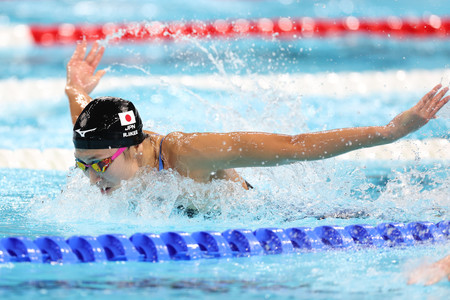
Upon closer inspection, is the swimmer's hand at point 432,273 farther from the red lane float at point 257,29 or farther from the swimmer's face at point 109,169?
the red lane float at point 257,29

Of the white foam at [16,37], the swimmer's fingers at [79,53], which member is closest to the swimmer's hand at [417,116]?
the swimmer's fingers at [79,53]

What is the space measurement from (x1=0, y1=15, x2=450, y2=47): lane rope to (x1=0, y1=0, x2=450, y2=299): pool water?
129 millimetres

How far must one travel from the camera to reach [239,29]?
805 centimetres

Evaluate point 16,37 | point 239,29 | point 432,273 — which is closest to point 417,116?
point 432,273

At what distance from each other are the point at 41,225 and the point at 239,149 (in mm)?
1007

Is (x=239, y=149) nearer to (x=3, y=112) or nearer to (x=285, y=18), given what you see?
(x=3, y=112)

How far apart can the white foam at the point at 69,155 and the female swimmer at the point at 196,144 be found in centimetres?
288

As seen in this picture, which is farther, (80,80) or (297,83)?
(297,83)

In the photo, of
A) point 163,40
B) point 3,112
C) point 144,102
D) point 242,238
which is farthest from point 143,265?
point 163,40

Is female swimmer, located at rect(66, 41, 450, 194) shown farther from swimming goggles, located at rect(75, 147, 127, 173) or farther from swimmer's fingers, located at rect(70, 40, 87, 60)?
swimmer's fingers, located at rect(70, 40, 87, 60)

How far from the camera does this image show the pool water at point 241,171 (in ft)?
6.22

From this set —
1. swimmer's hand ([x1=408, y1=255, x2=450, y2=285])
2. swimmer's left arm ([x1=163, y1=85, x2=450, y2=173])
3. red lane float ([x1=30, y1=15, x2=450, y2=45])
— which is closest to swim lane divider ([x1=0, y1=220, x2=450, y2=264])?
swimmer's left arm ([x1=163, y1=85, x2=450, y2=173])

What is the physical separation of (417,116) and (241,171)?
1485mm

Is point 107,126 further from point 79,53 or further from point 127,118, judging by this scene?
point 79,53
